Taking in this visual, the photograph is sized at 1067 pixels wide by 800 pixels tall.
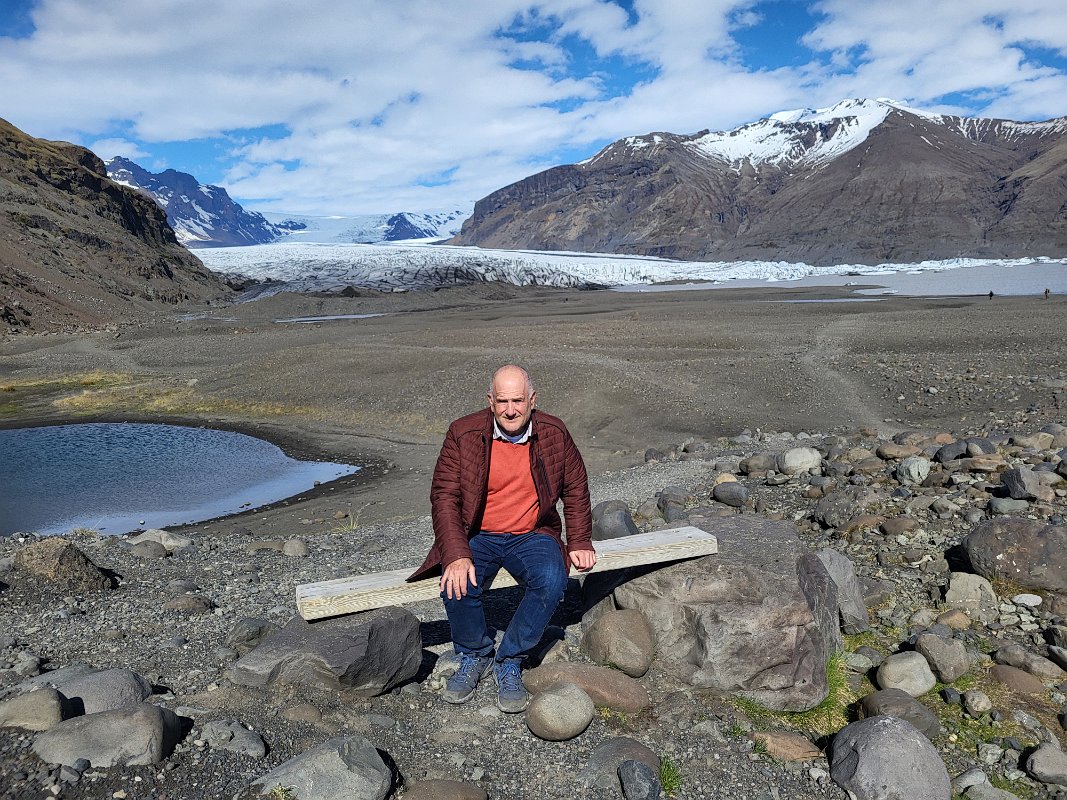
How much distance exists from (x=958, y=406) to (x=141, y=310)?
173ft

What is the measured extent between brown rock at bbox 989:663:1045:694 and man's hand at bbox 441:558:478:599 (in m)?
3.72

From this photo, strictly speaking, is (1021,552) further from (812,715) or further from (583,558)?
(583,558)

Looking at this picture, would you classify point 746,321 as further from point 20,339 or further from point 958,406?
point 20,339

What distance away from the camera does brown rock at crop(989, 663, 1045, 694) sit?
17.1 feet

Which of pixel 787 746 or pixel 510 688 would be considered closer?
pixel 787 746

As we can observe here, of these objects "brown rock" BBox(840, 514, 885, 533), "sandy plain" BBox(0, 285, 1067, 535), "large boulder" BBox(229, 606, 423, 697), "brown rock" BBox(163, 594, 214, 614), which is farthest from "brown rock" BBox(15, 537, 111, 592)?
"brown rock" BBox(840, 514, 885, 533)

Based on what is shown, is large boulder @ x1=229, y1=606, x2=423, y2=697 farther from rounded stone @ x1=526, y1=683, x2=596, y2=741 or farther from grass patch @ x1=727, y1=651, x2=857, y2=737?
grass patch @ x1=727, y1=651, x2=857, y2=737

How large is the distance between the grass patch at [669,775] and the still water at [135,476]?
38.2 ft

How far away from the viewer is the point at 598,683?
4.85 m

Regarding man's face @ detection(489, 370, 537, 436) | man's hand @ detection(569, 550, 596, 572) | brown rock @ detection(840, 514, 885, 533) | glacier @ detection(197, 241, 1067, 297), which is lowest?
brown rock @ detection(840, 514, 885, 533)

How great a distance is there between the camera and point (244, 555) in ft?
29.9

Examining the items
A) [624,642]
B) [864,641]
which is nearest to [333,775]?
[624,642]

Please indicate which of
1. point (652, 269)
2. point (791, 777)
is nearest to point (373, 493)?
point (791, 777)

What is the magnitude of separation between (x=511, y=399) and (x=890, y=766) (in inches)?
114
